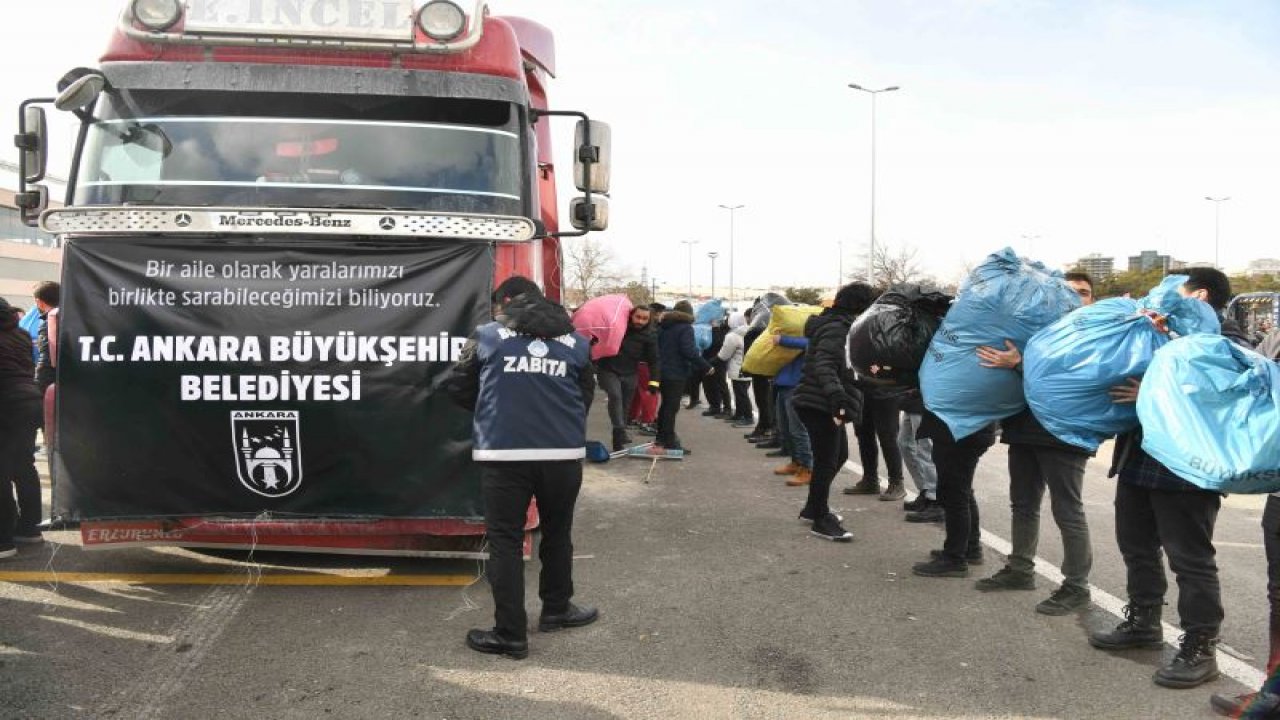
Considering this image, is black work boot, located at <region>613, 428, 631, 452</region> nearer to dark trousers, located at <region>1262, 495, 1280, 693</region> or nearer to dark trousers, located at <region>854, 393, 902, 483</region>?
dark trousers, located at <region>854, 393, 902, 483</region>

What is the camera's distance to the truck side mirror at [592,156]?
5871 millimetres

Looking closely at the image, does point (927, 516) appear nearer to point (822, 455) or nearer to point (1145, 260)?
point (822, 455)

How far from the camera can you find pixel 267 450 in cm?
462

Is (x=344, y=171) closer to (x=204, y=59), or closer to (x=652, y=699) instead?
(x=204, y=59)

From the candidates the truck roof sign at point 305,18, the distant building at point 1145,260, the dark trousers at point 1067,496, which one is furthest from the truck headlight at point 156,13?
the distant building at point 1145,260

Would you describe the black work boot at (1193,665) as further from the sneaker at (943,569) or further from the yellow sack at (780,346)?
the yellow sack at (780,346)

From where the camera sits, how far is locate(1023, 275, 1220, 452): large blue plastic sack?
405 cm

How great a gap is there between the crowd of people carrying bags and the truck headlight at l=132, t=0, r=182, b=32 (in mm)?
4239

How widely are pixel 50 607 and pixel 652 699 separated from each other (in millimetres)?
3267

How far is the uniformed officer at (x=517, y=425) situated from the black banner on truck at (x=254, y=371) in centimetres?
57

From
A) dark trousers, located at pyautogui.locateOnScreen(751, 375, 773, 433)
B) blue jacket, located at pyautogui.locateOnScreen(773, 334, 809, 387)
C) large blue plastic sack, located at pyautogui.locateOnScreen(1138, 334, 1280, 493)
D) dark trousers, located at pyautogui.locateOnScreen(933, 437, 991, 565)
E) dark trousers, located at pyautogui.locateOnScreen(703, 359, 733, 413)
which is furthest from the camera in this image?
dark trousers, located at pyautogui.locateOnScreen(703, 359, 733, 413)

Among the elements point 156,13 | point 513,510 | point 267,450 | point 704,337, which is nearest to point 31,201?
point 156,13

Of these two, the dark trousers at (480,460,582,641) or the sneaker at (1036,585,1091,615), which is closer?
the dark trousers at (480,460,582,641)

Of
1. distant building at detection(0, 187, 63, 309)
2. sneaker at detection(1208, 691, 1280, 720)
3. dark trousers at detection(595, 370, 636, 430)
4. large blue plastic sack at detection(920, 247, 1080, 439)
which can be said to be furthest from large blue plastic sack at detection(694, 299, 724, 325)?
distant building at detection(0, 187, 63, 309)
